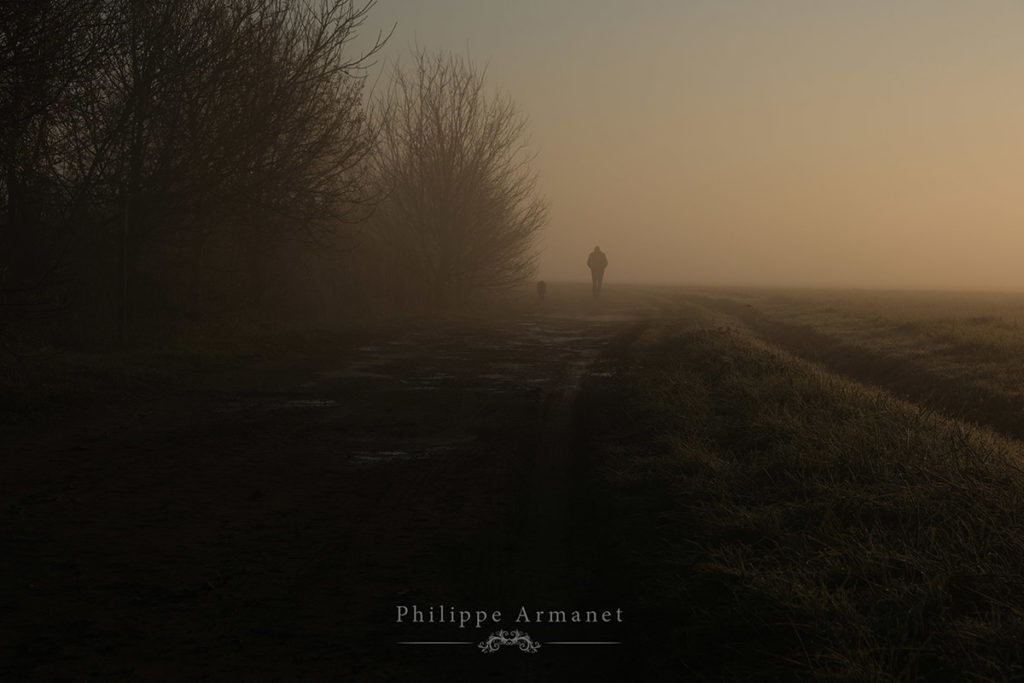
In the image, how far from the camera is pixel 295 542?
5.42 meters

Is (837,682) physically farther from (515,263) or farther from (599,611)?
(515,263)

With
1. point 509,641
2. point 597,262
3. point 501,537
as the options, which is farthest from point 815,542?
point 597,262

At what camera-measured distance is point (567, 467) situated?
306 inches

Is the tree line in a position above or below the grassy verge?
above

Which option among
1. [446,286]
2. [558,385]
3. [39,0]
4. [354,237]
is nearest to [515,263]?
[446,286]

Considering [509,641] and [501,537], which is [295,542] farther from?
[509,641]

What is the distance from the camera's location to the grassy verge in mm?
3861

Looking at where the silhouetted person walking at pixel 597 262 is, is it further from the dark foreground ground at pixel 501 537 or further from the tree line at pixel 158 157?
the dark foreground ground at pixel 501 537

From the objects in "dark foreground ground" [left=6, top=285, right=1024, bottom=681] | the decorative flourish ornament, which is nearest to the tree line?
"dark foreground ground" [left=6, top=285, right=1024, bottom=681]

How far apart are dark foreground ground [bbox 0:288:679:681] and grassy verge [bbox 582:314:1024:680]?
0.37m

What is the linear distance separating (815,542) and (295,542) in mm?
3143

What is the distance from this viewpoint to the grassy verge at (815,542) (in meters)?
3.86

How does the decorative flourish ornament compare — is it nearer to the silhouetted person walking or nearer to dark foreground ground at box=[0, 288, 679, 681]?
dark foreground ground at box=[0, 288, 679, 681]

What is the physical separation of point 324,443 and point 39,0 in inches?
247
